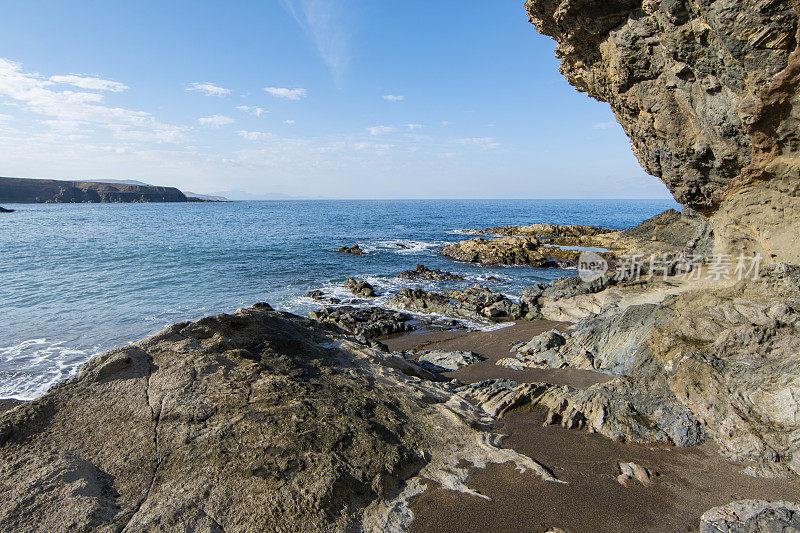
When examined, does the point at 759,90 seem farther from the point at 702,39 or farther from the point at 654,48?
the point at 654,48

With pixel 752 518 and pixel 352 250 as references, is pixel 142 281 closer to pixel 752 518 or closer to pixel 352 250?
pixel 352 250

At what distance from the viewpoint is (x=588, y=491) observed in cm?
588

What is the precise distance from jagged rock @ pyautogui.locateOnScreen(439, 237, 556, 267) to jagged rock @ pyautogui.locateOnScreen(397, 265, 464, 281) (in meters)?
7.10

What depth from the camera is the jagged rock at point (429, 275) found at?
29203 mm

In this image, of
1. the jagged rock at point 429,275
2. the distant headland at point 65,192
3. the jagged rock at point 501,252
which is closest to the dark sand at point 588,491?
the jagged rock at point 429,275

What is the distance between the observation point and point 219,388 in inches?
267

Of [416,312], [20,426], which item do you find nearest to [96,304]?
[416,312]

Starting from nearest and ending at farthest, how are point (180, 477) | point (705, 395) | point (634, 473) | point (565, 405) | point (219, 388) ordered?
point (180, 477)
point (634, 473)
point (219, 388)
point (705, 395)
point (565, 405)

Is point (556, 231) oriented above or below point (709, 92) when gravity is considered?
below

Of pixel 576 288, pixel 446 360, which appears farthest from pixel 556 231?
pixel 446 360

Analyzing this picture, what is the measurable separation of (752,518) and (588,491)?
1.81 meters

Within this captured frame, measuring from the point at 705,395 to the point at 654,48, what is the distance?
7.95 m

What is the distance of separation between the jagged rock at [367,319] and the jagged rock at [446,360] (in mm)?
4668

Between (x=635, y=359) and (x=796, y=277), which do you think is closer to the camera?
(x=796, y=277)
